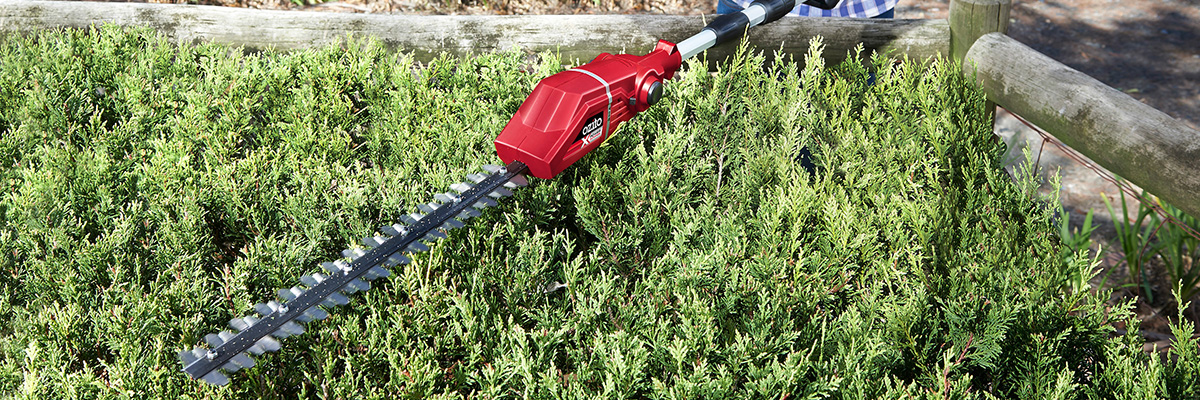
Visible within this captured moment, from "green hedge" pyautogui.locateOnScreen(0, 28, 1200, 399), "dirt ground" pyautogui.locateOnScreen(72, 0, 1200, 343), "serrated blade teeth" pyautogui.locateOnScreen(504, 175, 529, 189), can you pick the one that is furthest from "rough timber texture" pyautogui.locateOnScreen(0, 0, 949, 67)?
"dirt ground" pyautogui.locateOnScreen(72, 0, 1200, 343)

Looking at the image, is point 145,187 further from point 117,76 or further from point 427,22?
point 427,22

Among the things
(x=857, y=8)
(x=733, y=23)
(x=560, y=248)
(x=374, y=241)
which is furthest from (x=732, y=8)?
(x=374, y=241)

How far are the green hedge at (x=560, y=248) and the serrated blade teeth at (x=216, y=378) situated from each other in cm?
15

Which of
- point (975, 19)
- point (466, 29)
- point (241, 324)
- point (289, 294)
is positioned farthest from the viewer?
point (466, 29)

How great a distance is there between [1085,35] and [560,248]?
779 centimetres

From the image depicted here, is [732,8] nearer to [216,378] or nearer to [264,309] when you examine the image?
[264,309]

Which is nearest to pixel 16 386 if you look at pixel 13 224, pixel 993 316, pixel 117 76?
pixel 13 224

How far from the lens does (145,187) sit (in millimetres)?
2512

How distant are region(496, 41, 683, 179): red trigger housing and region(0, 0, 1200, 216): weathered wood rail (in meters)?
0.90

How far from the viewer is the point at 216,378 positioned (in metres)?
1.59

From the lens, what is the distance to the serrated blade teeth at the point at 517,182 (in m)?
2.23

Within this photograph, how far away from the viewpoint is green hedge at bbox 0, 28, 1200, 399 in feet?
5.78

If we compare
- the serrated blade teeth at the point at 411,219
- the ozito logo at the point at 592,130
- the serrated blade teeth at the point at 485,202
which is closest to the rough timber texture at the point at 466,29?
the ozito logo at the point at 592,130

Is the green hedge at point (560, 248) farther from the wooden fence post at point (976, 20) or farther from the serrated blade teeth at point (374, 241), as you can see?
the wooden fence post at point (976, 20)
